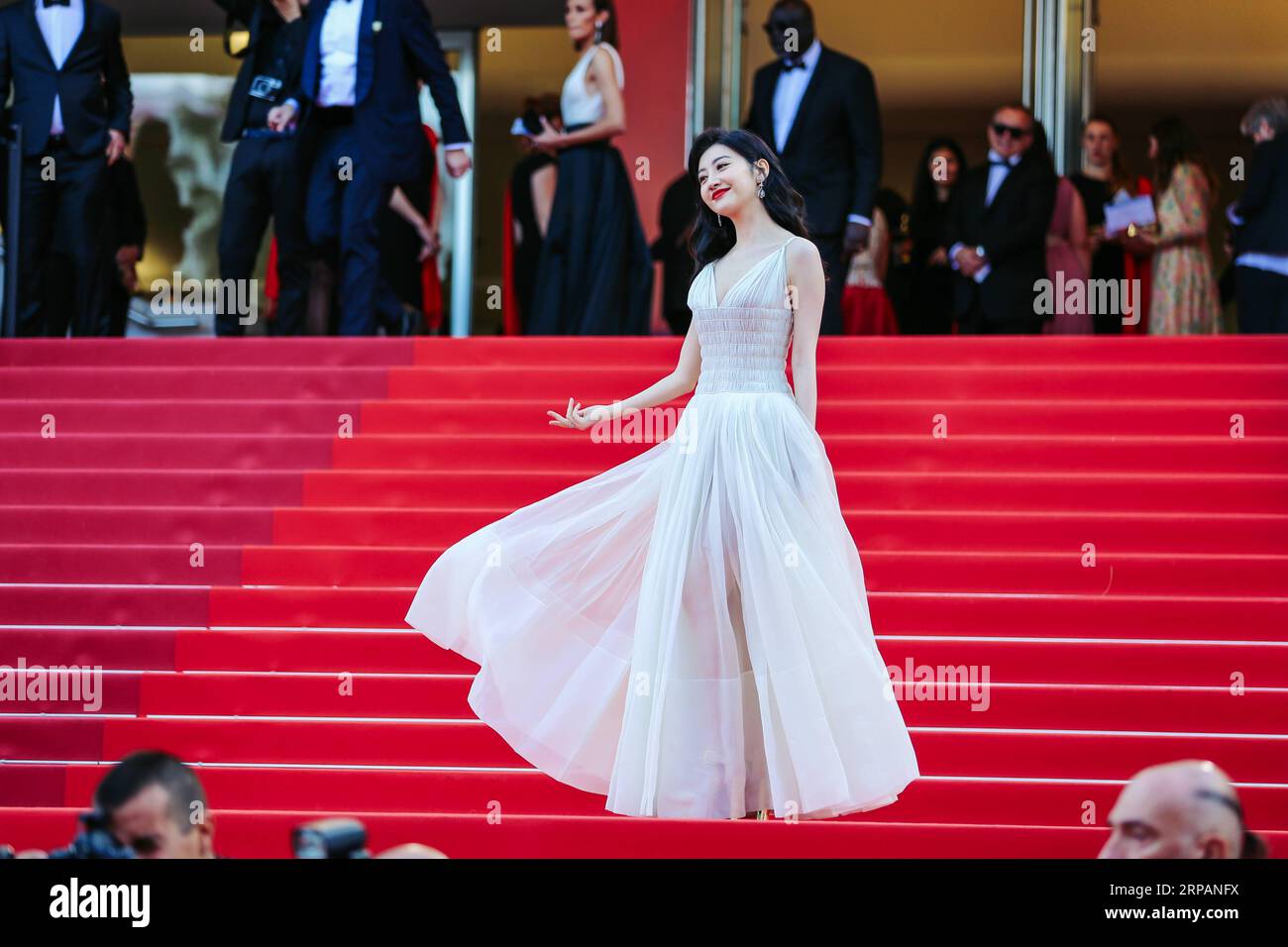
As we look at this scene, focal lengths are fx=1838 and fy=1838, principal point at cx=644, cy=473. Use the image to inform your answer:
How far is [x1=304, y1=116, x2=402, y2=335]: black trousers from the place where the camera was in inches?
340

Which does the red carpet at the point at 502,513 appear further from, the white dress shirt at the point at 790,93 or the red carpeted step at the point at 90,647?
the white dress shirt at the point at 790,93

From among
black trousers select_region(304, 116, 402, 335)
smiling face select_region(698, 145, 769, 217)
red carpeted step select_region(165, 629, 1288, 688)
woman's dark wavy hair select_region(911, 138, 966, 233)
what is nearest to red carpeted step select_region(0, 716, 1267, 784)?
red carpeted step select_region(165, 629, 1288, 688)

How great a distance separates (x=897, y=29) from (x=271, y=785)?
9577 mm

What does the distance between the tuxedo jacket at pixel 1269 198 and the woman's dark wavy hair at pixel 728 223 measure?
4263mm

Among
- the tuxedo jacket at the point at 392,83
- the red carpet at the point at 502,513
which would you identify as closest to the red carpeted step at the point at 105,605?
the red carpet at the point at 502,513

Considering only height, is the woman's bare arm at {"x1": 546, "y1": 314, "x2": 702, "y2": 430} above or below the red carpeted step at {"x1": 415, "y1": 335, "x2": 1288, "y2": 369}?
below

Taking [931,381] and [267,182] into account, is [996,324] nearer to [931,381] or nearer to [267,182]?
[931,381]

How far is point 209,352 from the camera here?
8.58 m

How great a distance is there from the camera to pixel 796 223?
505 centimetres

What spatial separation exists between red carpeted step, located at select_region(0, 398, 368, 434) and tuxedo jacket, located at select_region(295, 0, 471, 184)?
1.37m

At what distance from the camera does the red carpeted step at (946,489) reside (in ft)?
23.2

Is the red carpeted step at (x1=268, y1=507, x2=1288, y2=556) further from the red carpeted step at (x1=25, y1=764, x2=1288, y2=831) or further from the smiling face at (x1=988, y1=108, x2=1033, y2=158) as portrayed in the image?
the smiling face at (x1=988, y1=108, x2=1033, y2=158)

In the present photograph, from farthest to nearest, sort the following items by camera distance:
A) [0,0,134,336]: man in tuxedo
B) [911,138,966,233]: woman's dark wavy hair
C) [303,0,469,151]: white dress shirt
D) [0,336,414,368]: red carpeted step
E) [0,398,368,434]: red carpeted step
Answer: [911,138,966,233]: woman's dark wavy hair
[0,0,134,336]: man in tuxedo
[303,0,469,151]: white dress shirt
[0,336,414,368]: red carpeted step
[0,398,368,434]: red carpeted step

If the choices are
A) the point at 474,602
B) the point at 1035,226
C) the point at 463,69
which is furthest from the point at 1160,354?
the point at 463,69
